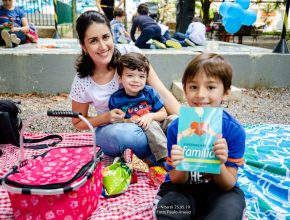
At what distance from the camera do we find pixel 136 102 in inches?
90.0

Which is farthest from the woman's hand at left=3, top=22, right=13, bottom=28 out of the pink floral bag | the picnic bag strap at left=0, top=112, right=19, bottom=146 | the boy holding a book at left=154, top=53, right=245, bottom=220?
the boy holding a book at left=154, top=53, right=245, bottom=220

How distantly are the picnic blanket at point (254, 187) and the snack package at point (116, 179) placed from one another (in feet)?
0.14

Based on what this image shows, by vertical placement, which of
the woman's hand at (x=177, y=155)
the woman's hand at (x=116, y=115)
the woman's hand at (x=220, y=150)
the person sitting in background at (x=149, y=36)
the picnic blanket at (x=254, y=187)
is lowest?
→ the picnic blanket at (x=254, y=187)

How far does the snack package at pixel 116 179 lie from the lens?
1929 mm

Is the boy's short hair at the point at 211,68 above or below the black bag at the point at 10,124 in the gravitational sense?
above

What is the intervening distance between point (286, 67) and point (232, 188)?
4.11m

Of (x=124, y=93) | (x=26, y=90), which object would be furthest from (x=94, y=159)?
(x=26, y=90)

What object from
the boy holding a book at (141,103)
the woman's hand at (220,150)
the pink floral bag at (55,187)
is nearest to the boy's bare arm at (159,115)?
the boy holding a book at (141,103)

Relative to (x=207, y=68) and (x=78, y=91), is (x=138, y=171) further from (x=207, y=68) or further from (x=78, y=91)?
(x=207, y=68)

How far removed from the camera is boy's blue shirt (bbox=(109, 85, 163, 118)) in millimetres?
2285

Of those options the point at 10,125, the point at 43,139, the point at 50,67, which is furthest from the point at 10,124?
the point at 50,67

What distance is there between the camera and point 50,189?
1.45m

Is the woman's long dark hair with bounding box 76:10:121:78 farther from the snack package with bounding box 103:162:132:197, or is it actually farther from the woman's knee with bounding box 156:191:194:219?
the woman's knee with bounding box 156:191:194:219

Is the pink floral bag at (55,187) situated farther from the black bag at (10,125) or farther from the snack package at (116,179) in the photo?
the black bag at (10,125)
